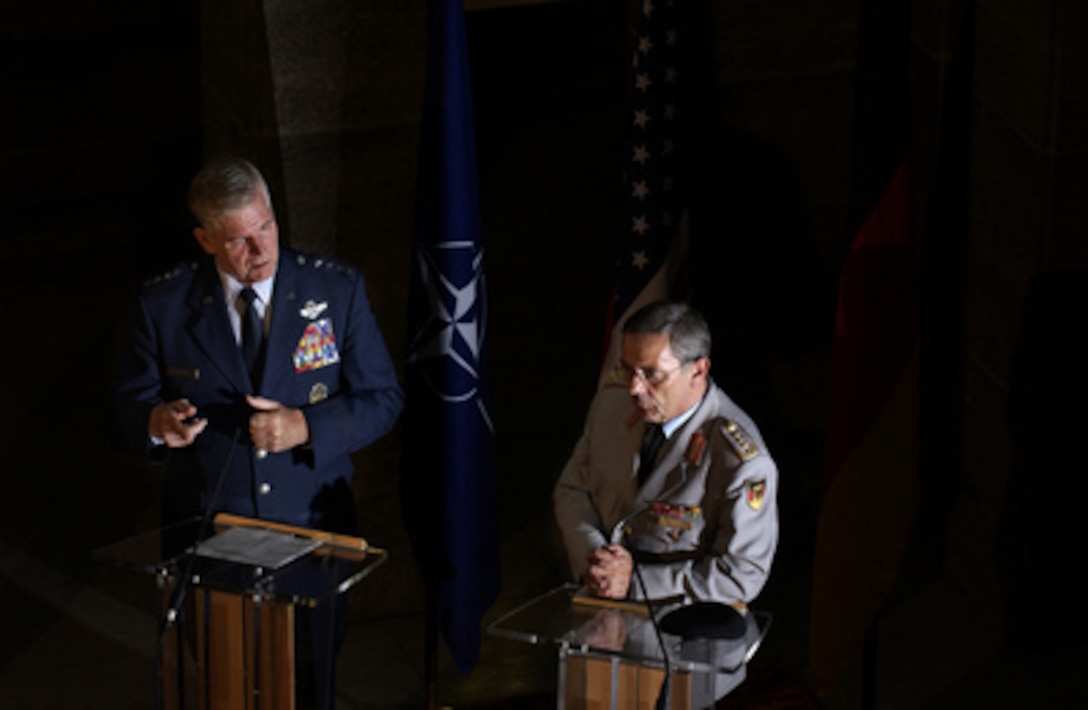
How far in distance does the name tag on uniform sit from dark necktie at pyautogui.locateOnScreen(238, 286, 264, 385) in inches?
Result: 3.9

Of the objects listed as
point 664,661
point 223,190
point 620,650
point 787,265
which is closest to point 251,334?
point 223,190

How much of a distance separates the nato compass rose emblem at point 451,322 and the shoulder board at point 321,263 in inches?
13.8


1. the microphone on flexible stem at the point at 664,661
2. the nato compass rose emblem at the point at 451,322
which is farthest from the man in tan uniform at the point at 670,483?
the nato compass rose emblem at the point at 451,322

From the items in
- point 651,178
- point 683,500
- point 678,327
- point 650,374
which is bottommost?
point 683,500

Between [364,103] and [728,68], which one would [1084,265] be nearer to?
[728,68]

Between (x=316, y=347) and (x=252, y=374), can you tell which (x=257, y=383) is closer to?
(x=252, y=374)

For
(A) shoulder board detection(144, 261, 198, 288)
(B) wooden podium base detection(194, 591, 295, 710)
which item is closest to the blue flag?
(A) shoulder board detection(144, 261, 198, 288)

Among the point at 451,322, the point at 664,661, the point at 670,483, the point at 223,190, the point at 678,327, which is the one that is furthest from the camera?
the point at 451,322

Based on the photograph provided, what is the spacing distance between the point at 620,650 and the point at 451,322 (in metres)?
1.61

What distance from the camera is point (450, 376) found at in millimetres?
5426

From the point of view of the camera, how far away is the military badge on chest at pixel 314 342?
497 cm

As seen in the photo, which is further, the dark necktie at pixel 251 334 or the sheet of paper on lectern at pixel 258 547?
the dark necktie at pixel 251 334

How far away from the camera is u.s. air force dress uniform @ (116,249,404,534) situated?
16.2 feet

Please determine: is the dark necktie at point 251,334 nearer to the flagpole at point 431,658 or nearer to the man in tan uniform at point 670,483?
the man in tan uniform at point 670,483
